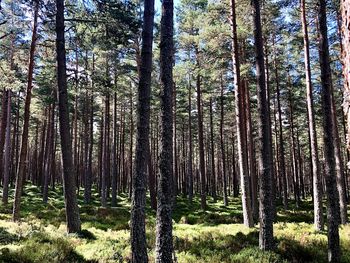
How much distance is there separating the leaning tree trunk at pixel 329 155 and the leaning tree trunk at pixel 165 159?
4.17m

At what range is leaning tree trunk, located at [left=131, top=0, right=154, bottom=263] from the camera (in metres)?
7.65

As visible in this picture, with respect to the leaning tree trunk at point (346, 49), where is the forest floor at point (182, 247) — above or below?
below

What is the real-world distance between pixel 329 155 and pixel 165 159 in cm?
449

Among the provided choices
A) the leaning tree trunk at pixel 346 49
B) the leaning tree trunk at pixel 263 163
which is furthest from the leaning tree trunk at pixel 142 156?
the leaning tree trunk at pixel 346 49

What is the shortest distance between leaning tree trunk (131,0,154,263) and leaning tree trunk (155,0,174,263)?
2.28 ft

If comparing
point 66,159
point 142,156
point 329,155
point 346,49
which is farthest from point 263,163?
point 346,49

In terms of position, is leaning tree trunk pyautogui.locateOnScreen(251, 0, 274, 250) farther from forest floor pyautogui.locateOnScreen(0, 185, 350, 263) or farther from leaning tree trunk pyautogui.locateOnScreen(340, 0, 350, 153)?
leaning tree trunk pyautogui.locateOnScreen(340, 0, 350, 153)

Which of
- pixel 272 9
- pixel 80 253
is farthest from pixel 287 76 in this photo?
pixel 80 253

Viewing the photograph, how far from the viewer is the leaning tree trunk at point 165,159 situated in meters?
7.04

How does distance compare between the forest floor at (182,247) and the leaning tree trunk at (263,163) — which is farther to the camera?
the leaning tree trunk at (263,163)

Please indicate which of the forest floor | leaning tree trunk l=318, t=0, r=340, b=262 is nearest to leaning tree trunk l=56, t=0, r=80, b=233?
the forest floor

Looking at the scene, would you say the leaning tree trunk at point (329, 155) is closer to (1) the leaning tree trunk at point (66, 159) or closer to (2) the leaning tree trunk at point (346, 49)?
(2) the leaning tree trunk at point (346, 49)

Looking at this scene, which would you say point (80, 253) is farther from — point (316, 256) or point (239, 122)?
point (239, 122)

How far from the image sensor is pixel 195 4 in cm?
2578
